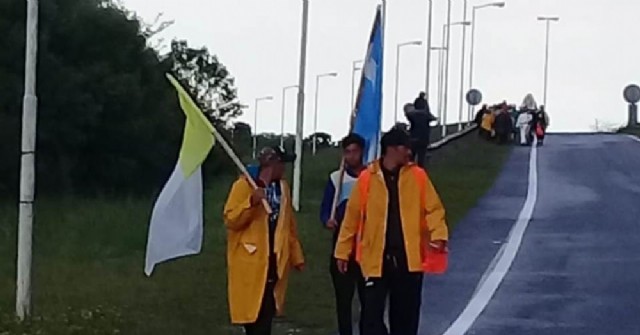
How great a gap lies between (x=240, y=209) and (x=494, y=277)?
8.33 meters

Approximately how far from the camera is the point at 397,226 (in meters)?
13.0

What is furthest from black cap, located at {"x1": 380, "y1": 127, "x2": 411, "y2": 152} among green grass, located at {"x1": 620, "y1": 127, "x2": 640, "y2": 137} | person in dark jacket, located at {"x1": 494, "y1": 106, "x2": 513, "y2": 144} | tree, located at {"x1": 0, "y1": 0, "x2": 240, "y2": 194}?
green grass, located at {"x1": 620, "y1": 127, "x2": 640, "y2": 137}

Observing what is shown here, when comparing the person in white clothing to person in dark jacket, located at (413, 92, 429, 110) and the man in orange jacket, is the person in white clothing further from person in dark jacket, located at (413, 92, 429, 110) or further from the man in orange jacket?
the man in orange jacket

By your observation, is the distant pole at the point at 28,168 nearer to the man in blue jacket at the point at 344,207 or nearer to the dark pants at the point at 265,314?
the man in blue jacket at the point at 344,207

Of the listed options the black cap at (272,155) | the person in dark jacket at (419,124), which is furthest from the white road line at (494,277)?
the black cap at (272,155)

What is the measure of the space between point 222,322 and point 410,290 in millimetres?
4027

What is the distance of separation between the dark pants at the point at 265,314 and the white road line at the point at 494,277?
2.90 metres

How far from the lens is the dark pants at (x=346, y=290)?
564 inches

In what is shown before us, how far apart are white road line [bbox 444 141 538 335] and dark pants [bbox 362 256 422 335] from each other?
8.89ft

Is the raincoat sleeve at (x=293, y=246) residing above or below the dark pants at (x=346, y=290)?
above

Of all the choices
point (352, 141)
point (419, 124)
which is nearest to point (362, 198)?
point (352, 141)

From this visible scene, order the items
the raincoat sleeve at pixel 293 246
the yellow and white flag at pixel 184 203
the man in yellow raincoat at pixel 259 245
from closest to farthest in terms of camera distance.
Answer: the man in yellow raincoat at pixel 259 245
the raincoat sleeve at pixel 293 246
the yellow and white flag at pixel 184 203

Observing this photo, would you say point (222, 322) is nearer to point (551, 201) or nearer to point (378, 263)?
point (378, 263)

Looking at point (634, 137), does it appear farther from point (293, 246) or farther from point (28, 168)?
point (293, 246)
